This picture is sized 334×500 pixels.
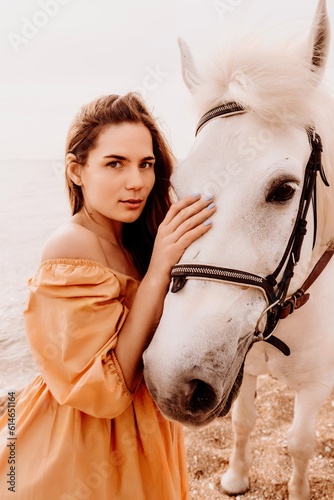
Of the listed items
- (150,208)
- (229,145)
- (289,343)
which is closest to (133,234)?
(150,208)

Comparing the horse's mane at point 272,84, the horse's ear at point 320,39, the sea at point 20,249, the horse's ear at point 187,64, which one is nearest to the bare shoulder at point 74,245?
Answer: the sea at point 20,249

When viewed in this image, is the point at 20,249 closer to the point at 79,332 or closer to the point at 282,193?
the point at 79,332

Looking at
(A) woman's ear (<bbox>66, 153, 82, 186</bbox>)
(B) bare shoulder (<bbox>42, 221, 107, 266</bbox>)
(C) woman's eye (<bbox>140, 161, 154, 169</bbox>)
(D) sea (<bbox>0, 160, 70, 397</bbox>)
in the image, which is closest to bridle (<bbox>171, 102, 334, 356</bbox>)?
(C) woman's eye (<bbox>140, 161, 154, 169</bbox>)

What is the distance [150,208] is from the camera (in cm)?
196

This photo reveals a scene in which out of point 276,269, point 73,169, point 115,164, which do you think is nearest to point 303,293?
point 276,269

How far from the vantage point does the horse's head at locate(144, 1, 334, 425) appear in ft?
4.25

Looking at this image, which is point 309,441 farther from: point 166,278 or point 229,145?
point 229,145

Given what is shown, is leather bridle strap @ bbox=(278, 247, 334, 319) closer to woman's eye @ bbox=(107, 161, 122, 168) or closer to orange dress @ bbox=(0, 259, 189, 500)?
orange dress @ bbox=(0, 259, 189, 500)

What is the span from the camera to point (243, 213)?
4.56 ft

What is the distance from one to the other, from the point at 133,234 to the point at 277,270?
0.77 m

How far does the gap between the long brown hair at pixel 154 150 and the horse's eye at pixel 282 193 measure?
2.10 ft

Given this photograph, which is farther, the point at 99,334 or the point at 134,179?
the point at 134,179

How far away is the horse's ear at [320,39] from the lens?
60.7 inches

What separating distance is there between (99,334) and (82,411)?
31 centimetres
